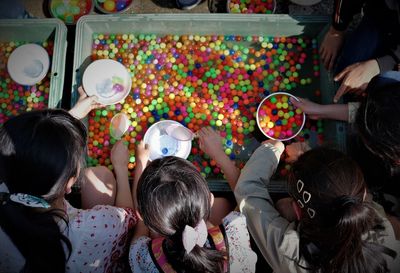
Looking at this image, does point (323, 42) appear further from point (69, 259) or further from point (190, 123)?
point (69, 259)

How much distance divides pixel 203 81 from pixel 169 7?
0.54 m

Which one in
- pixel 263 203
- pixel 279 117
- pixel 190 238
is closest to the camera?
pixel 190 238

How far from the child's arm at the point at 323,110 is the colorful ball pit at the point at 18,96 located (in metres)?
1.27

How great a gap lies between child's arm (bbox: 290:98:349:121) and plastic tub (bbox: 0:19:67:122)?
1156mm

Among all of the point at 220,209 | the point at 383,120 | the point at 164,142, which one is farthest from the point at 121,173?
the point at 383,120

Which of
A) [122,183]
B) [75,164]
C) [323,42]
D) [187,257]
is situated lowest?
[122,183]

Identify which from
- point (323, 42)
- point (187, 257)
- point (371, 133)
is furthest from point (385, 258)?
point (323, 42)

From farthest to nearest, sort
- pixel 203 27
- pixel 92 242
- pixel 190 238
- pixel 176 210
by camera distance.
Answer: pixel 203 27, pixel 92 242, pixel 176 210, pixel 190 238

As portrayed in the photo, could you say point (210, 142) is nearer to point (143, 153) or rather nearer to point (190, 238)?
point (143, 153)

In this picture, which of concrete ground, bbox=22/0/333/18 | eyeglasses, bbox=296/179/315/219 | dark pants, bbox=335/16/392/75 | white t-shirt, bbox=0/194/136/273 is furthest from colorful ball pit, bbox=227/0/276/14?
white t-shirt, bbox=0/194/136/273

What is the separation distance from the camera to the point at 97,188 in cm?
158

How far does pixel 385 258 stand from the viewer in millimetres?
1122

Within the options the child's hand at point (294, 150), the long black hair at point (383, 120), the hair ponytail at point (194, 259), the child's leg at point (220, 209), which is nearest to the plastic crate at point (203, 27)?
the child's hand at point (294, 150)

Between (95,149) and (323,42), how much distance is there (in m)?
1.24
